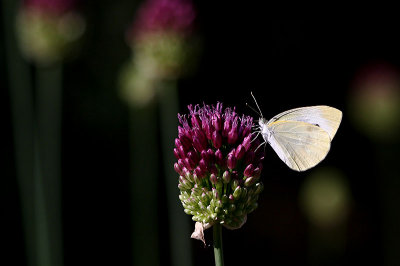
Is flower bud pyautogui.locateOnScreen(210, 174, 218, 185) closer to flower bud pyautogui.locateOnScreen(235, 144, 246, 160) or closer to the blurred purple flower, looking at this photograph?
flower bud pyautogui.locateOnScreen(235, 144, 246, 160)

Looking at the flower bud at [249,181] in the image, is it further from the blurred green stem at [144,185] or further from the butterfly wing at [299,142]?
the blurred green stem at [144,185]

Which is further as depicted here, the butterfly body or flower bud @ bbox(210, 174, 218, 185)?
the butterfly body

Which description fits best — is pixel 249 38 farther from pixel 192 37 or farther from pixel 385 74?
pixel 192 37

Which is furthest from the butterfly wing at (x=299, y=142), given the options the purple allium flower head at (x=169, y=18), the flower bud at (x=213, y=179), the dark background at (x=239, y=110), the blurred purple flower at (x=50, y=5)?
the dark background at (x=239, y=110)

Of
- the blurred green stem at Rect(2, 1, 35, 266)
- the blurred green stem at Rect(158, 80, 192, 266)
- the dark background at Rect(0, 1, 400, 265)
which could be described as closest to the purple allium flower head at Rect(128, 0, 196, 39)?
the blurred green stem at Rect(158, 80, 192, 266)

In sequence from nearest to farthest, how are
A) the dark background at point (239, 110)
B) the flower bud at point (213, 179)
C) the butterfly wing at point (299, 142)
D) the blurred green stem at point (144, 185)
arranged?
the flower bud at point (213, 179), the butterfly wing at point (299, 142), the blurred green stem at point (144, 185), the dark background at point (239, 110)

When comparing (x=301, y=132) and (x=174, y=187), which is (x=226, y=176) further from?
(x=174, y=187)
